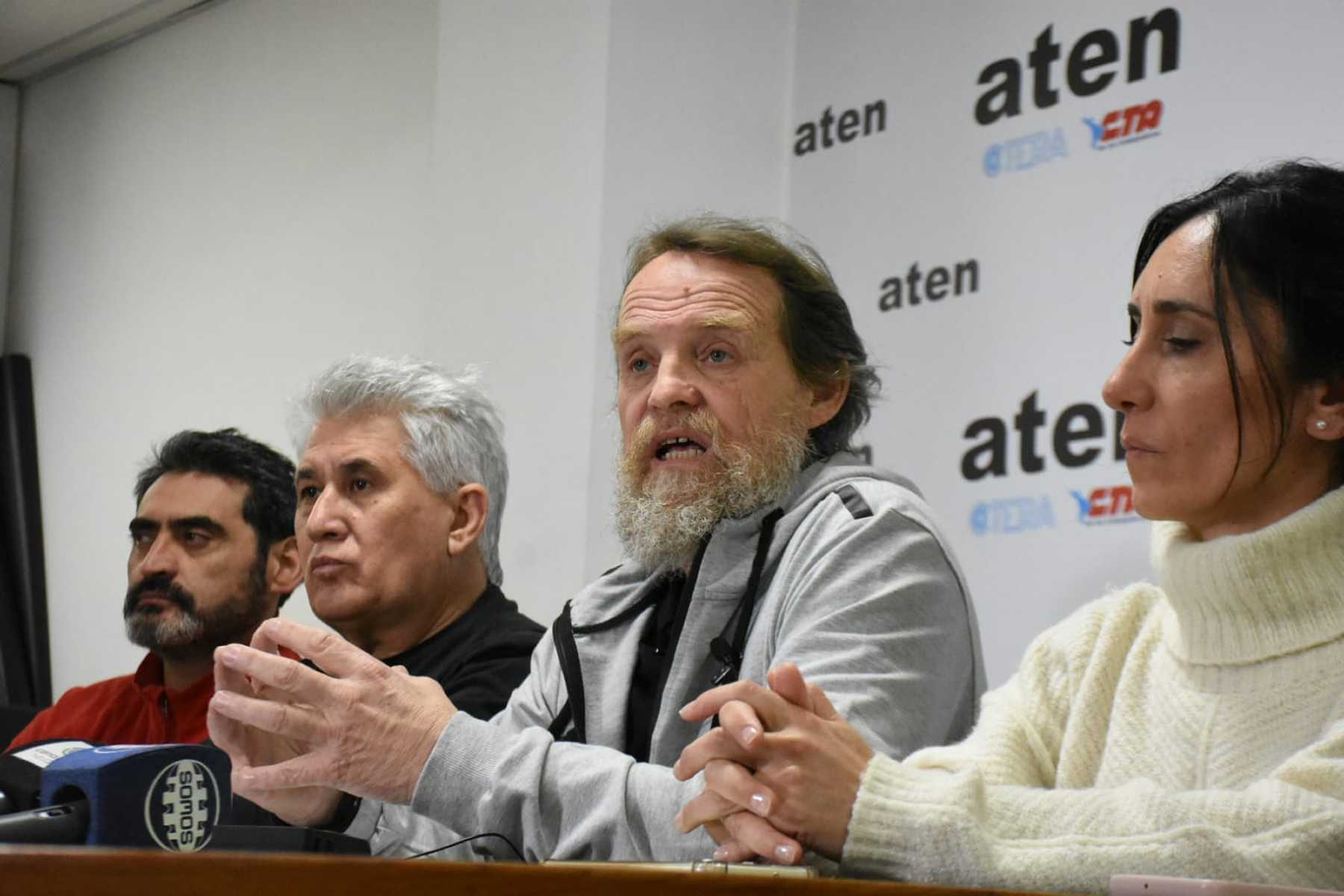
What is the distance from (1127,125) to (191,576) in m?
2.12

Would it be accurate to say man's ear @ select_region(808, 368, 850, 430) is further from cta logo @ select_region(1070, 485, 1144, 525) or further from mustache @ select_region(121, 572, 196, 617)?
mustache @ select_region(121, 572, 196, 617)

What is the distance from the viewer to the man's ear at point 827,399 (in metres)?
2.32

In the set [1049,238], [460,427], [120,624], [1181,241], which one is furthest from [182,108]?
[1181,241]

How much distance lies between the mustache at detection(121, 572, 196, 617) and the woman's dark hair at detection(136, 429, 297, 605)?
6.9 inches

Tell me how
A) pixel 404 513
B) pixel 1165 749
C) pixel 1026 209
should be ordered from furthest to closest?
pixel 1026 209 < pixel 404 513 < pixel 1165 749

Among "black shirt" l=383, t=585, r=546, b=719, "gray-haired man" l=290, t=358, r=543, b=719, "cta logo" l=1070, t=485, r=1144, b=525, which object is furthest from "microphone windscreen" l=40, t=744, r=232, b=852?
"cta logo" l=1070, t=485, r=1144, b=525

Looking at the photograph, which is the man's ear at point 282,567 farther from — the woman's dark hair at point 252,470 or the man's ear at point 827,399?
the man's ear at point 827,399

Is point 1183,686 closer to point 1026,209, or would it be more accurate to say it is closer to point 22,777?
point 22,777

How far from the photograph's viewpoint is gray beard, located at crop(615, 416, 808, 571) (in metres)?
2.13

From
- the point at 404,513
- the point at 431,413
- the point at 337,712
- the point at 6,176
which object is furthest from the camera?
the point at 6,176

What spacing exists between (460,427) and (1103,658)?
1.63 meters

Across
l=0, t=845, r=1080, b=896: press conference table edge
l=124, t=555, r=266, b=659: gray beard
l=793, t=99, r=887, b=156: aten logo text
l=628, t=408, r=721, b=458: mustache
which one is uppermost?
l=793, t=99, r=887, b=156: aten logo text

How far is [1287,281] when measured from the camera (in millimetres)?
1510

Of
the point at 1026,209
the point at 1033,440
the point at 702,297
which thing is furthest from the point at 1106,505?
the point at 702,297
